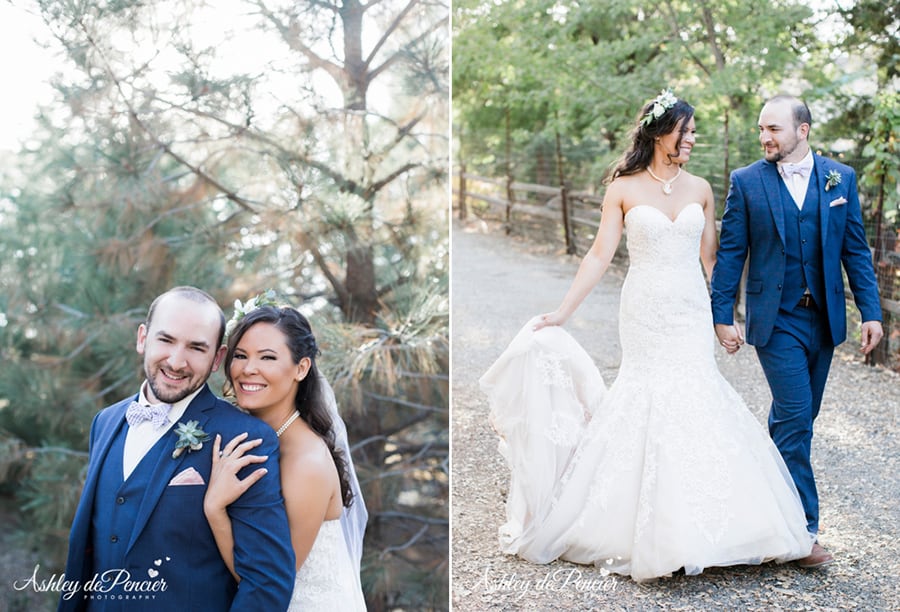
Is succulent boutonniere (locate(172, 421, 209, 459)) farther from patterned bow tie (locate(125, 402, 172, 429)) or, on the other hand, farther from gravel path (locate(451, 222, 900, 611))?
gravel path (locate(451, 222, 900, 611))

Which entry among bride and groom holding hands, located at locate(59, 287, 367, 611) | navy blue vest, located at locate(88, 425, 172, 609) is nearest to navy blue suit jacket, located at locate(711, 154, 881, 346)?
bride and groom holding hands, located at locate(59, 287, 367, 611)

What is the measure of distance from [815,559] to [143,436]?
1.42 meters

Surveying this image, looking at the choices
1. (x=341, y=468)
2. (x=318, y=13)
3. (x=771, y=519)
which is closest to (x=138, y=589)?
(x=341, y=468)

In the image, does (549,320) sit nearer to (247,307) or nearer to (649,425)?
(649,425)

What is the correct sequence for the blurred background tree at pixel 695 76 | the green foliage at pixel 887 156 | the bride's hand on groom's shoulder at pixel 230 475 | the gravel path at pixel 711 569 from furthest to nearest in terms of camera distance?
1. the blurred background tree at pixel 695 76
2. the green foliage at pixel 887 156
3. the gravel path at pixel 711 569
4. the bride's hand on groom's shoulder at pixel 230 475

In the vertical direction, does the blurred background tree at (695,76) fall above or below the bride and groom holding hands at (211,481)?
above

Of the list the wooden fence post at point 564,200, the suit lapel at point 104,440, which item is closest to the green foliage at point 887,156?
the wooden fence post at point 564,200

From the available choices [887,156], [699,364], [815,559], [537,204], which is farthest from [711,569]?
[537,204]

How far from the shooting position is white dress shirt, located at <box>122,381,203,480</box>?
1.33m

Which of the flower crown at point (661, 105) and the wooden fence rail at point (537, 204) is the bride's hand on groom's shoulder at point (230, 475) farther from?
the wooden fence rail at point (537, 204)

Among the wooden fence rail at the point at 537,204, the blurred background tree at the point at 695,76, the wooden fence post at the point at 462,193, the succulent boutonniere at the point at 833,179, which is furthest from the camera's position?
→ the wooden fence post at the point at 462,193

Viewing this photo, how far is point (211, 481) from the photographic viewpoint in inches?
50.1

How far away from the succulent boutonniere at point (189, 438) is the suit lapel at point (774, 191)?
1.31 meters

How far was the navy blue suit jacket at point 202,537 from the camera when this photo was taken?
49.3 inches
